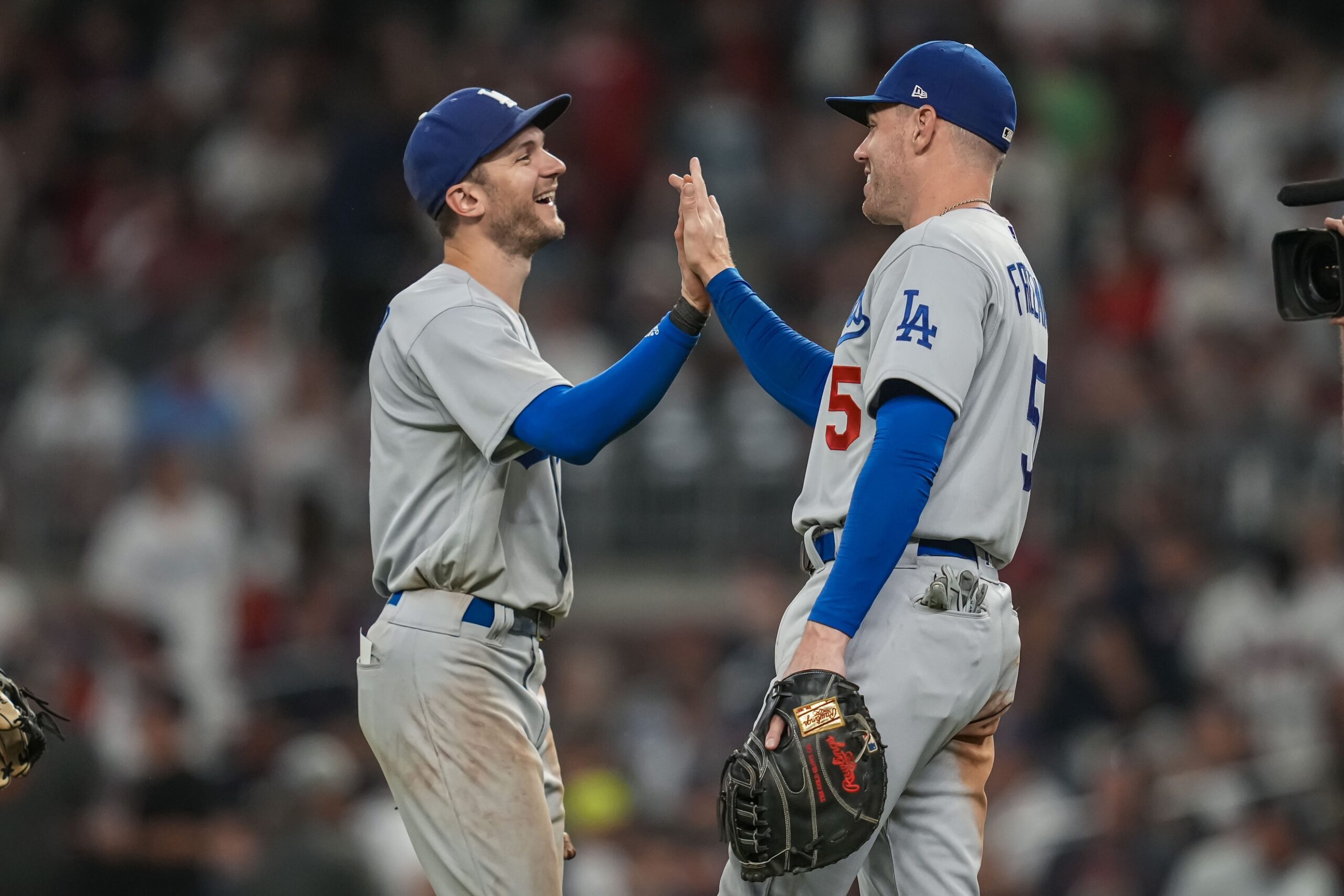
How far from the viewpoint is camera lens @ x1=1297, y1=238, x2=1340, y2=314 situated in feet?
13.0

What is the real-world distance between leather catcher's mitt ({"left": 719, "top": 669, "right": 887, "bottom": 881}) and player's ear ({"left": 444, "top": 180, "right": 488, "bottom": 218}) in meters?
1.45

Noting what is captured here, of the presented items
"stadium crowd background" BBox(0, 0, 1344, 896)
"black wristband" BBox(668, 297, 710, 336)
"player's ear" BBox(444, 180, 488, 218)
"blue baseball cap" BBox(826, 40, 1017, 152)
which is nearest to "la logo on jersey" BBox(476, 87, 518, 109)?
"player's ear" BBox(444, 180, 488, 218)

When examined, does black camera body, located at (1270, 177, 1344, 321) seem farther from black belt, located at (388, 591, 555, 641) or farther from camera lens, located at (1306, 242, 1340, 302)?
black belt, located at (388, 591, 555, 641)

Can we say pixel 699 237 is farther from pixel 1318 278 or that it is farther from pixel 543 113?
pixel 1318 278

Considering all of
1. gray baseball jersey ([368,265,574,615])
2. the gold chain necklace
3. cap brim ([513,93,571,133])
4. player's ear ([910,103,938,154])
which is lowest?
gray baseball jersey ([368,265,574,615])

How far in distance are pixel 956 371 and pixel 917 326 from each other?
0.12m

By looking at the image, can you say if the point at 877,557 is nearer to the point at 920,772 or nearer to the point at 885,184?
the point at 920,772

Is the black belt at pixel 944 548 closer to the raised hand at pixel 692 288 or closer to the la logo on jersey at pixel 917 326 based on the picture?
Answer: the la logo on jersey at pixel 917 326

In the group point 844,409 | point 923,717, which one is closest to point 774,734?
point 923,717

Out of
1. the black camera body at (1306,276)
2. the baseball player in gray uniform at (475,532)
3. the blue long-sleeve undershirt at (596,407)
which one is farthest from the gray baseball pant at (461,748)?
the black camera body at (1306,276)

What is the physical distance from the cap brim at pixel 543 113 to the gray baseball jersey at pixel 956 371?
0.99 meters

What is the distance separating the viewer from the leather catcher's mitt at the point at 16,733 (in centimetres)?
400

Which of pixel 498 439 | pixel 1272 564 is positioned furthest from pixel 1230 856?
pixel 498 439

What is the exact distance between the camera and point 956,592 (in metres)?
3.66
